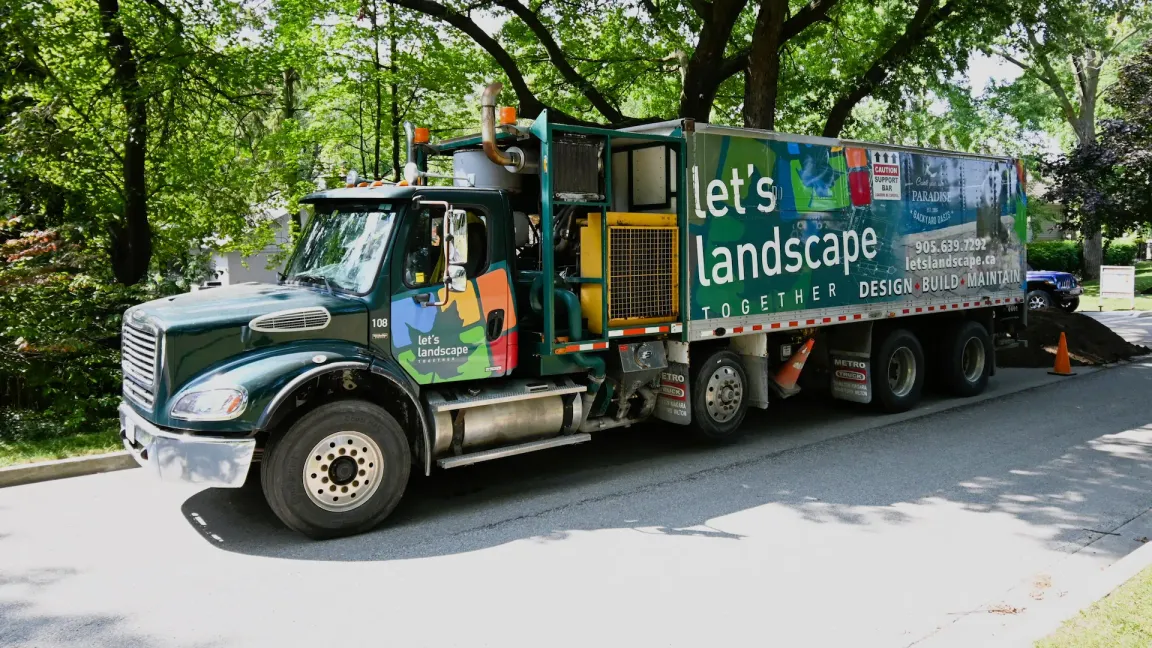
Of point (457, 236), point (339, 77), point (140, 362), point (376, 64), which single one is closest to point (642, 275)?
point (457, 236)

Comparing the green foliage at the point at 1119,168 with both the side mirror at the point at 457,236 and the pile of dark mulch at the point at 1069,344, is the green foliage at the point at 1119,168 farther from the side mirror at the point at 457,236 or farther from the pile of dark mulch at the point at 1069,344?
the side mirror at the point at 457,236

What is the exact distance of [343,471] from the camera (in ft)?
20.4

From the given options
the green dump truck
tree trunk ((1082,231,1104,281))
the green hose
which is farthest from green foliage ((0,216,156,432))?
tree trunk ((1082,231,1104,281))

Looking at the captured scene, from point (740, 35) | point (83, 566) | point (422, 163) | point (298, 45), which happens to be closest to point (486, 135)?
point (422, 163)

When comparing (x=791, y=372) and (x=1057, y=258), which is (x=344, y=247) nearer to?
(x=791, y=372)

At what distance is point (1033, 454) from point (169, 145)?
12532 mm

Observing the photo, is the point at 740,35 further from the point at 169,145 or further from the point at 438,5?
the point at 169,145

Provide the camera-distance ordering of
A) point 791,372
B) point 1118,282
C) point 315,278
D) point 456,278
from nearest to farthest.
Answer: point 456,278 < point 315,278 < point 791,372 < point 1118,282

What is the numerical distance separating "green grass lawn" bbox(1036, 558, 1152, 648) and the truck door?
4467mm

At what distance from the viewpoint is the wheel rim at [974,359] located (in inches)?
477

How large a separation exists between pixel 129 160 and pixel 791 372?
986cm

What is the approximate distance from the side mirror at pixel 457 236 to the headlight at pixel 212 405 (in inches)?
71.8

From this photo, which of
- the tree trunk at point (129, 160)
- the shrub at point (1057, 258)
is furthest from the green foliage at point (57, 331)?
the shrub at point (1057, 258)

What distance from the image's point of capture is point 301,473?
19.8 ft
